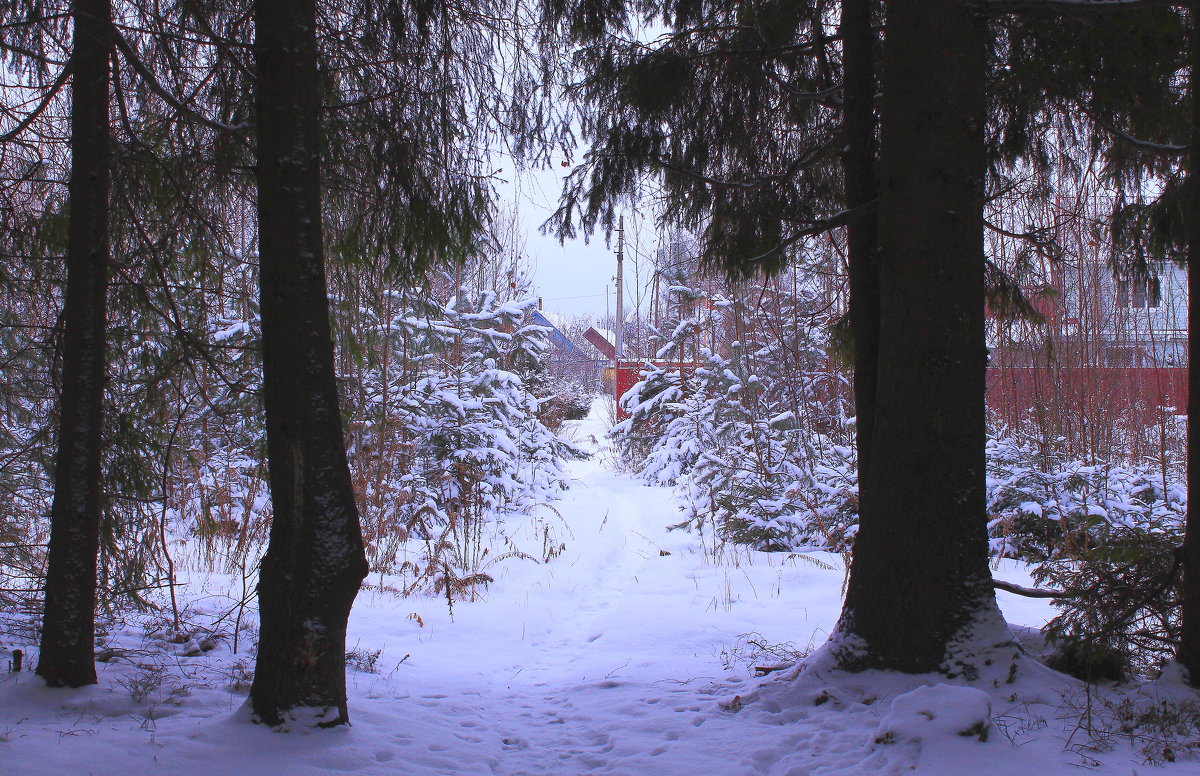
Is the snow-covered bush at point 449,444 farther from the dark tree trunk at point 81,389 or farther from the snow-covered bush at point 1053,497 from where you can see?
the snow-covered bush at point 1053,497

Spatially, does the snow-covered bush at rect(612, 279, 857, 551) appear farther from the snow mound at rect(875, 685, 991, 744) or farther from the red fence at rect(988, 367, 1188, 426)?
the snow mound at rect(875, 685, 991, 744)

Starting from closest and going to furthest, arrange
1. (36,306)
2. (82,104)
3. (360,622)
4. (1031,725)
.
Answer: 1. (1031,725)
2. (82,104)
3. (36,306)
4. (360,622)

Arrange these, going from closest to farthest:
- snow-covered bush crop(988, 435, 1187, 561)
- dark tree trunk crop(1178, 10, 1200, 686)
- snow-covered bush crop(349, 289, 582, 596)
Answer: dark tree trunk crop(1178, 10, 1200, 686)
snow-covered bush crop(988, 435, 1187, 561)
snow-covered bush crop(349, 289, 582, 596)

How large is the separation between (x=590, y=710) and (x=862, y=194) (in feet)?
10.2

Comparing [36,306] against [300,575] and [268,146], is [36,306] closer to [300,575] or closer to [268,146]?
[268,146]

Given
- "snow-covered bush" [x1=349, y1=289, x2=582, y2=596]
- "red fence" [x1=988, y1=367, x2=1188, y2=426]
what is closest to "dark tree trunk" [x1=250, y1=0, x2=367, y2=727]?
"snow-covered bush" [x1=349, y1=289, x2=582, y2=596]

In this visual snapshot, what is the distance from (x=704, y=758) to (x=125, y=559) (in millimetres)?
3054

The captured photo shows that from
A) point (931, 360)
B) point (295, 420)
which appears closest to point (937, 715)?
point (931, 360)

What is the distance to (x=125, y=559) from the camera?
3762 millimetres

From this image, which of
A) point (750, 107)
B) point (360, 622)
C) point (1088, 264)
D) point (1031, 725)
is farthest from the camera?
point (1088, 264)

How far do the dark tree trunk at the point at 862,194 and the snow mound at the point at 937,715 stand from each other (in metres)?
1.38

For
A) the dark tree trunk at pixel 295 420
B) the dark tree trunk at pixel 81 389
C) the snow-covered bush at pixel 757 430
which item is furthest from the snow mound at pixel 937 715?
the snow-covered bush at pixel 757 430

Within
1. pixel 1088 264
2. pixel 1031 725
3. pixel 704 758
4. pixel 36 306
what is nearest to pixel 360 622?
pixel 36 306

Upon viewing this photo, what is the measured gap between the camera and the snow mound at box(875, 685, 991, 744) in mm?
2623
